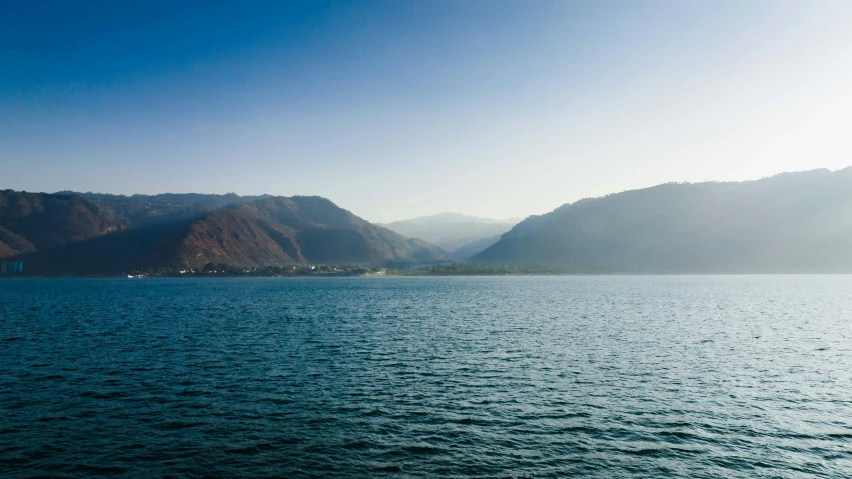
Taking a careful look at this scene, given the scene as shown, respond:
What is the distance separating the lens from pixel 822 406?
Answer: 43.1 m

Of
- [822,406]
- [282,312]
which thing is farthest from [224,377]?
[282,312]

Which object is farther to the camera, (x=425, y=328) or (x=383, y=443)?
(x=425, y=328)

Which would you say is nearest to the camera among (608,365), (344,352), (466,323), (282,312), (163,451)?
(163,451)

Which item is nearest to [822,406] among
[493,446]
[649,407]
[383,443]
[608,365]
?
[649,407]

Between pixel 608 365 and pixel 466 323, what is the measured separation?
45047 millimetres

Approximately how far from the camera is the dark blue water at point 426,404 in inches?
1218

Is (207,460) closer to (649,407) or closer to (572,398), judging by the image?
(572,398)

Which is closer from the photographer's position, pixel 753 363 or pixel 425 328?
pixel 753 363

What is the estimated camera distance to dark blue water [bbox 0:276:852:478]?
3094 centimetres

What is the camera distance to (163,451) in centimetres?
3231

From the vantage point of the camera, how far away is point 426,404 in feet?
140

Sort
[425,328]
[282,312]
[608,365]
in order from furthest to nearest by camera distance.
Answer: [282,312] < [425,328] < [608,365]

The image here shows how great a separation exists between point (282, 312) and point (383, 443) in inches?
3972

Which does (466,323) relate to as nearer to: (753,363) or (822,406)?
(753,363)
